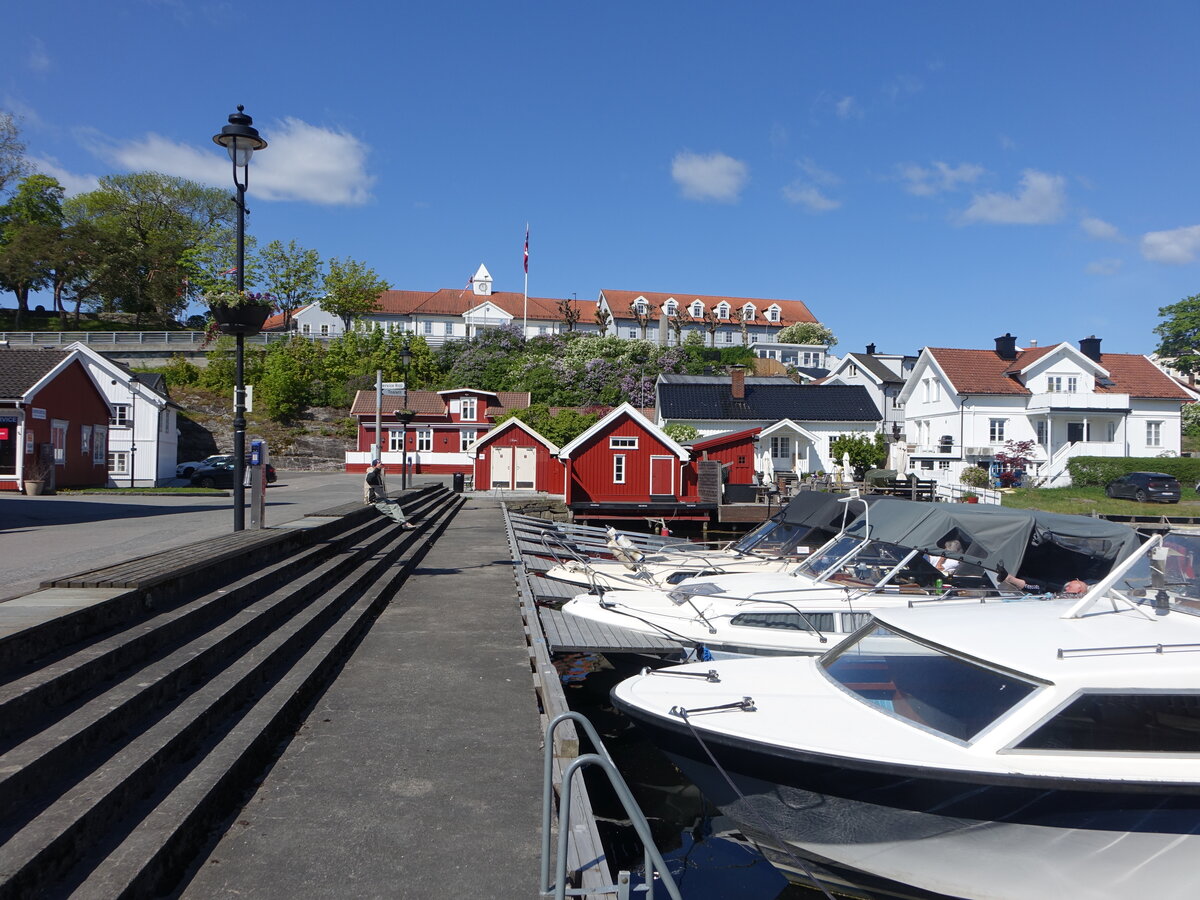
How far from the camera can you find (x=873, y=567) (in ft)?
40.9

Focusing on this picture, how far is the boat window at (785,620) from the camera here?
37.2 ft

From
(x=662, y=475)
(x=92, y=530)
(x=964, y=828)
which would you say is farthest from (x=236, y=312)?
(x=662, y=475)

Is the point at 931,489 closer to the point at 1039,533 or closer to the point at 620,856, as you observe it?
the point at 1039,533

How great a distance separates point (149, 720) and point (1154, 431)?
5414 centimetres

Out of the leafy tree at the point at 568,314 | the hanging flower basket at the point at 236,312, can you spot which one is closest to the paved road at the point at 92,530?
the hanging flower basket at the point at 236,312

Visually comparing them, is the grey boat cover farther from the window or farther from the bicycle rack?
the window

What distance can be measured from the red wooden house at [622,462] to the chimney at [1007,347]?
24.2 meters

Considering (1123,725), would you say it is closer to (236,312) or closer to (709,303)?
(236,312)

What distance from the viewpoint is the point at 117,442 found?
125 ft

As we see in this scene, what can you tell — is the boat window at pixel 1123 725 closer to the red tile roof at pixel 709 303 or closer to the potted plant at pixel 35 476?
the potted plant at pixel 35 476

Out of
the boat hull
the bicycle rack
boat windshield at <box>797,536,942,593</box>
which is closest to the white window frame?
boat windshield at <box>797,536,942,593</box>

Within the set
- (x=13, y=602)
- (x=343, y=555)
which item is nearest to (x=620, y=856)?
(x=13, y=602)

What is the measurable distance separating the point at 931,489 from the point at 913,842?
31.2m

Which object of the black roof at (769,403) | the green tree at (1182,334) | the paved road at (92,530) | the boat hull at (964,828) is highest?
the green tree at (1182,334)
